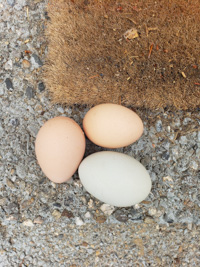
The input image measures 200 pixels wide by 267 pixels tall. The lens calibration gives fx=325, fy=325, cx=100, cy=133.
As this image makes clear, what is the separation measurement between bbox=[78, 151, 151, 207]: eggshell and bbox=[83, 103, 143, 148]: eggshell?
0.24 feet

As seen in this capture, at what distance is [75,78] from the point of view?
1.49 meters

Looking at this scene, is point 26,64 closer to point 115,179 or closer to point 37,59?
point 37,59

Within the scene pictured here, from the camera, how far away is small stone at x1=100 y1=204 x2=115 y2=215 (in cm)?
150

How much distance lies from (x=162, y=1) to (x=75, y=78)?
0.54 m

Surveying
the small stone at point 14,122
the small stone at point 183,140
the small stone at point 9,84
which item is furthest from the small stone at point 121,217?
the small stone at point 9,84

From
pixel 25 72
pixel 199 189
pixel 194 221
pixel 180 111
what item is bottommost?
pixel 194 221

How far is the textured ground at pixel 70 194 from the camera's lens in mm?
1482

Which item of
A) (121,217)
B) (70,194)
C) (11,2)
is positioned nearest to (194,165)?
(121,217)

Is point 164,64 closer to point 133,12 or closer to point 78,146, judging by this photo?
point 133,12

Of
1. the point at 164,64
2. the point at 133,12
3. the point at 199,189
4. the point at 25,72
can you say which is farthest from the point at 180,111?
the point at 25,72

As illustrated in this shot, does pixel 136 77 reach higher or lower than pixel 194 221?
higher

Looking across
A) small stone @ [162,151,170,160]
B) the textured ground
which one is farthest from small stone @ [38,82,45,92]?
small stone @ [162,151,170,160]

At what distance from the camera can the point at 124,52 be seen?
150 centimetres

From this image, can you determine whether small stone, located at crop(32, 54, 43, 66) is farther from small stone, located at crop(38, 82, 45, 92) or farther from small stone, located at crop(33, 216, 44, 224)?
small stone, located at crop(33, 216, 44, 224)
